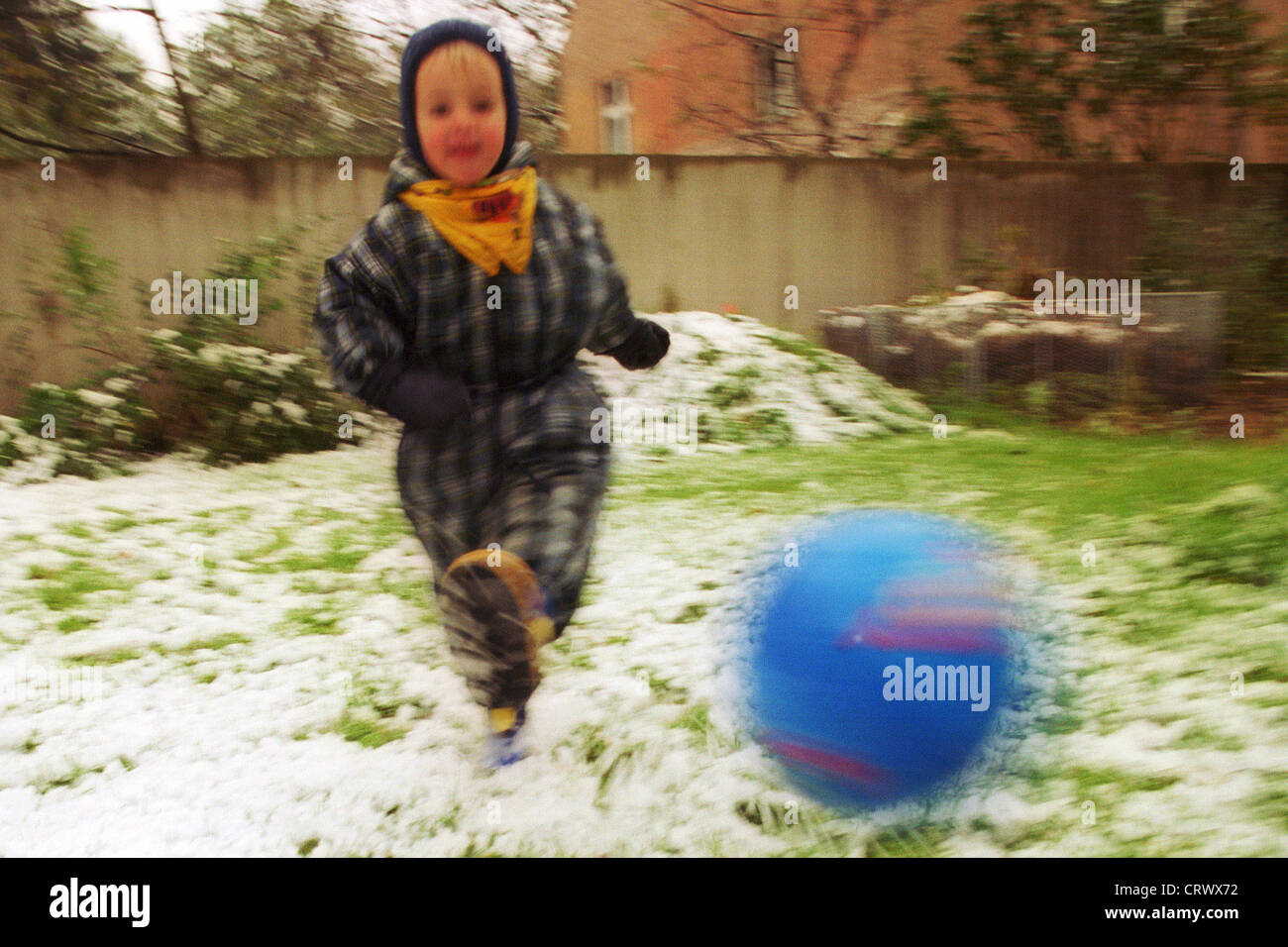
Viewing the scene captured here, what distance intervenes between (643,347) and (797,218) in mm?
3642

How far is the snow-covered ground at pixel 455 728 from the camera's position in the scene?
205 cm

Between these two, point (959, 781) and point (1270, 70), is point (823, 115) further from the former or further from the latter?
point (959, 781)

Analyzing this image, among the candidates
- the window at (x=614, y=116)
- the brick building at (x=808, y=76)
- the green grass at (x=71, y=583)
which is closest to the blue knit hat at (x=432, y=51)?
the green grass at (x=71, y=583)

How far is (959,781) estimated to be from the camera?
2.03 m

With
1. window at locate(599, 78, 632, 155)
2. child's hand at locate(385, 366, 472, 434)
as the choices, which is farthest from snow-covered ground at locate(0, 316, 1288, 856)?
window at locate(599, 78, 632, 155)

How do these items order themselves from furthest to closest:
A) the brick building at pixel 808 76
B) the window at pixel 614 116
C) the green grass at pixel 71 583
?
1. the window at pixel 614 116
2. the brick building at pixel 808 76
3. the green grass at pixel 71 583

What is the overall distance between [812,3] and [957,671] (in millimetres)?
5608

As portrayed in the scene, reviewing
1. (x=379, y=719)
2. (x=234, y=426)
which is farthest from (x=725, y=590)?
(x=234, y=426)

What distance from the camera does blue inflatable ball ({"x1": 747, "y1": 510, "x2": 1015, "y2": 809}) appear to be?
1.95m

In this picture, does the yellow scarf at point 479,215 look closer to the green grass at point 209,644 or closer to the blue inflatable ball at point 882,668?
the blue inflatable ball at point 882,668

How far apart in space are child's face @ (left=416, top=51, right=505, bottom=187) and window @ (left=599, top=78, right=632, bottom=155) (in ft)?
15.7

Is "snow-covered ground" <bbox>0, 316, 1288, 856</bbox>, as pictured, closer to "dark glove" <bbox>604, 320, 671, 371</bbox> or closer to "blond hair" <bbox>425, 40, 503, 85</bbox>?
Answer: "dark glove" <bbox>604, 320, 671, 371</bbox>

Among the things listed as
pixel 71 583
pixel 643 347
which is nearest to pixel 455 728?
pixel 643 347

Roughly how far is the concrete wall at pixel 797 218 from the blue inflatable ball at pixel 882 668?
3.69 m
